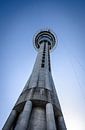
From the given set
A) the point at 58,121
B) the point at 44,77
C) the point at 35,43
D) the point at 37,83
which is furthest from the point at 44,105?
the point at 35,43

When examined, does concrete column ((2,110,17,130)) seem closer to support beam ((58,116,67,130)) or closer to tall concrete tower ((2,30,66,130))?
tall concrete tower ((2,30,66,130))

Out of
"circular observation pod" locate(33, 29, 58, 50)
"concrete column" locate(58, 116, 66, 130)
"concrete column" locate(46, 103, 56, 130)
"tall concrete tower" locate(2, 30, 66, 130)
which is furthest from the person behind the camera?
"circular observation pod" locate(33, 29, 58, 50)

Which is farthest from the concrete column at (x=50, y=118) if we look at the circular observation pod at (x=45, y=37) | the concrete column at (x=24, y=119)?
the circular observation pod at (x=45, y=37)

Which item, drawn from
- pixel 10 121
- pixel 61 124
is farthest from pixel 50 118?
pixel 10 121

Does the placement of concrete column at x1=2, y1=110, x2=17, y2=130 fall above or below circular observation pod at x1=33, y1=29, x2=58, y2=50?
below

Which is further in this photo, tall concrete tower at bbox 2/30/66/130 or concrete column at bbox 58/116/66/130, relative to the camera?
concrete column at bbox 58/116/66/130

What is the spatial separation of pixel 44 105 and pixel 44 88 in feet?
10.2

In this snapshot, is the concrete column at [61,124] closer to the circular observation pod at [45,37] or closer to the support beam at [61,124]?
the support beam at [61,124]

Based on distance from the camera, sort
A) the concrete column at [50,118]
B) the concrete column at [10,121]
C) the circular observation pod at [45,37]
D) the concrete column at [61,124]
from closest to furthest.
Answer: the concrete column at [50,118] < the concrete column at [10,121] < the concrete column at [61,124] < the circular observation pod at [45,37]

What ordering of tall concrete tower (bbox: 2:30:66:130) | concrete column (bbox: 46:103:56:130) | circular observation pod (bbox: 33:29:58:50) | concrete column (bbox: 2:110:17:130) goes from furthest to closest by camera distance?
circular observation pod (bbox: 33:29:58:50) → concrete column (bbox: 2:110:17:130) → tall concrete tower (bbox: 2:30:66:130) → concrete column (bbox: 46:103:56:130)

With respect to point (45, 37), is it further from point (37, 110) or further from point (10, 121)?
point (10, 121)

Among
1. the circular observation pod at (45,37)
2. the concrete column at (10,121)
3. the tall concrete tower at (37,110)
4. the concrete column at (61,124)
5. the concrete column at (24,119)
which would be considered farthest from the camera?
the circular observation pod at (45,37)

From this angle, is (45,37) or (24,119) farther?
(45,37)

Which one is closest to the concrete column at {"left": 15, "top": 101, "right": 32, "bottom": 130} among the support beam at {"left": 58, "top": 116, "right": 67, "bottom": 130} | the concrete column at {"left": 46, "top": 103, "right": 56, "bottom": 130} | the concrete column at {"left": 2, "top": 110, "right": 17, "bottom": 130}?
the concrete column at {"left": 2, "top": 110, "right": 17, "bottom": 130}
